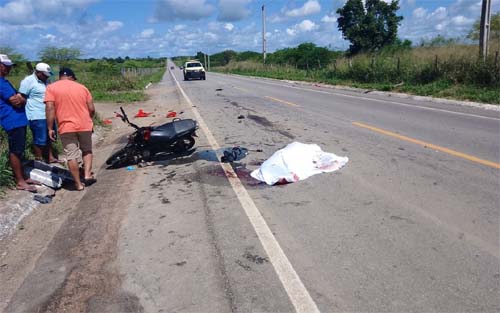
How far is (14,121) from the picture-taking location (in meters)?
6.25

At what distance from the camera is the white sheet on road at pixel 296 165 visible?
611 cm

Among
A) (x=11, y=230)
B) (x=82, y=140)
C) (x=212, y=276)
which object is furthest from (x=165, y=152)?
(x=212, y=276)

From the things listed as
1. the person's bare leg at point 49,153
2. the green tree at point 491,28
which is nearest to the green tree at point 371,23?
the green tree at point 491,28

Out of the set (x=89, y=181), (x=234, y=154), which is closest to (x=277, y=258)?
(x=234, y=154)

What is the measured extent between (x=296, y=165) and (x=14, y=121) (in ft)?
13.6

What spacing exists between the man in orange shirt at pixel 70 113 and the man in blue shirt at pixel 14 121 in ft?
1.58

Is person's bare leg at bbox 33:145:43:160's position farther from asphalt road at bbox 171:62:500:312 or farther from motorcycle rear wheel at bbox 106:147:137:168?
asphalt road at bbox 171:62:500:312

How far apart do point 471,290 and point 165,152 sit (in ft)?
19.7

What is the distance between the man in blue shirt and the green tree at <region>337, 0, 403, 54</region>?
44.2 m

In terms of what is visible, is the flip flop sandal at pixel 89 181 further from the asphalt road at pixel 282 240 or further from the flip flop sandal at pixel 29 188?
the flip flop sandal at pixel 29 188

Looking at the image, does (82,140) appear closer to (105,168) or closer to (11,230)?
(105,168)

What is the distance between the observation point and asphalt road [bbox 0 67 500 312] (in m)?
3.24

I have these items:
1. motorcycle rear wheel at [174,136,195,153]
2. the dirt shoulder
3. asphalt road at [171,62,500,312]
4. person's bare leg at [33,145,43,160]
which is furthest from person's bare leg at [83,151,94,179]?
asphalt road at [171,62,500,312]

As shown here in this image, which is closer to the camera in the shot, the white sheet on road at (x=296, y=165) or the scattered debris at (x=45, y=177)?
the white sheet on road at (x=296, y=165)
